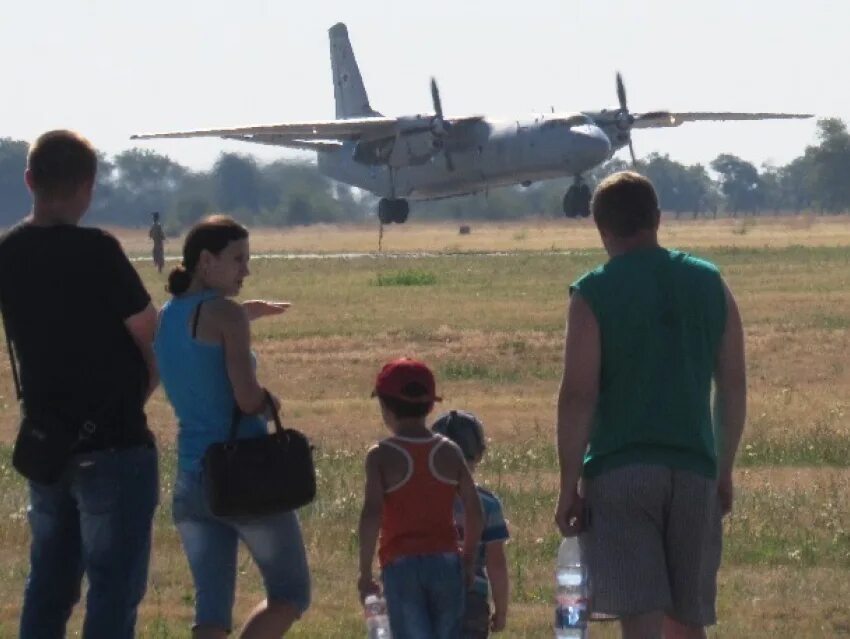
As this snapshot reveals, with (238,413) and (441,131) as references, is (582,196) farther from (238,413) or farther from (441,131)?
(238,413)

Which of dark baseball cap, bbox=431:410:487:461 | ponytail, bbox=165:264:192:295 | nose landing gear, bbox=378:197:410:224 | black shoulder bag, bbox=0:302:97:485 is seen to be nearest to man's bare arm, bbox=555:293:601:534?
dark baseball cap, bbox=431:410:487:461

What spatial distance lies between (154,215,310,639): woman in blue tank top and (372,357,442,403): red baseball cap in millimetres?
392

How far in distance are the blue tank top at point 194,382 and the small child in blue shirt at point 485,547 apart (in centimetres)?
67

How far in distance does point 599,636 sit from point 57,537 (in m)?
2.72

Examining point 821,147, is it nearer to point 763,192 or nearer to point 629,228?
point 763,192

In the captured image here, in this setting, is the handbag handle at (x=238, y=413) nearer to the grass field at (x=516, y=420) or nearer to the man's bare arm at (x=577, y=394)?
the man's bare arm at (x=577, y=394)

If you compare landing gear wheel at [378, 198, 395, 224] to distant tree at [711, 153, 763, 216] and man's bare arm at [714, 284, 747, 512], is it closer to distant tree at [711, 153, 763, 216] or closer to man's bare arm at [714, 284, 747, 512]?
man's bare arm at [714, 284, 747, 512]

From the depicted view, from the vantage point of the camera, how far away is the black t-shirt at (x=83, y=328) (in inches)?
244

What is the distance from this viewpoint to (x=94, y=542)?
6262 mm

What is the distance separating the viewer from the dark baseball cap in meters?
6.68

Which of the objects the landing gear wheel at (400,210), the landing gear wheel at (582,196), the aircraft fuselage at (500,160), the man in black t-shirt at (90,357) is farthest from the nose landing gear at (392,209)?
the man in black t-shirt at (90,357)

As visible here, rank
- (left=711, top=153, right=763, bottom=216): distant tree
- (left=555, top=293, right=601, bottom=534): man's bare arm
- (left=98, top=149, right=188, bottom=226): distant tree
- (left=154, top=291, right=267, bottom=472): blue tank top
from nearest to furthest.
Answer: (left=555, top=293, right=601, bottom=534): man's bare arm → (left=154, top=291, right=267, bottom=472): blue tank top → (left=98, top=149, right=188, bottom=226): distant tree → (left=711, top=153, right=763, bottom=216): distant tree

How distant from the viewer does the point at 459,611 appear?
628 centimetres

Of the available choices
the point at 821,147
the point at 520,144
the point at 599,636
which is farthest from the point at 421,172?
the point at 821,147
